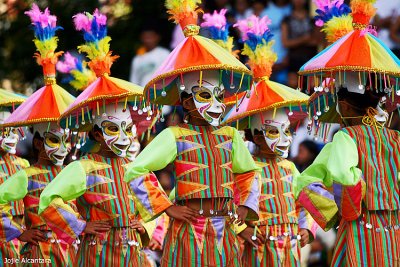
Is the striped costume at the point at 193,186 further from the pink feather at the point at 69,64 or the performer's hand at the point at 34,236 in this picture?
the pink feather at the point at 69,64

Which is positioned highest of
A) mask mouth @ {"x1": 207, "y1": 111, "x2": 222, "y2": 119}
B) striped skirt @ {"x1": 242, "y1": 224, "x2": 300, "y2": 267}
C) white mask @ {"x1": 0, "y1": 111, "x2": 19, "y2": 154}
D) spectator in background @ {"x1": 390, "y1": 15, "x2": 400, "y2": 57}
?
spectator in background @ {"x1": 390, "y1": 15, "x2": 400, "y2": 57}

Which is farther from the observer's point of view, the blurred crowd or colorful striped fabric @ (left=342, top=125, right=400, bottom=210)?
the blurred crowd

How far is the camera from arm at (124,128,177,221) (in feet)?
28.1

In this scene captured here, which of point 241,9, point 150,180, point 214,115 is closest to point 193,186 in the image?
point 150,180

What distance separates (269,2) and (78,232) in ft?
14.3

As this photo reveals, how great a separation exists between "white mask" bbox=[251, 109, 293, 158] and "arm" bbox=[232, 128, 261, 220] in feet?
3.26

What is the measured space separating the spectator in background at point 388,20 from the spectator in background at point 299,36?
692mm

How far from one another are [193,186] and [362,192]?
1.23 m

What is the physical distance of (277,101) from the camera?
991 cm

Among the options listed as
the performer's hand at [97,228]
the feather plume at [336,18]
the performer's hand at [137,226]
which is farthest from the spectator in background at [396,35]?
the performer's hand at [97,228]

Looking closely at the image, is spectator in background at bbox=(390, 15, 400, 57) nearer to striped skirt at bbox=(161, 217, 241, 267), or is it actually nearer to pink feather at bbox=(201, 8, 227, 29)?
pink feather at bbox=(201, 8, 227, 29)

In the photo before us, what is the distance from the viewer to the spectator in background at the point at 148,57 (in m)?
13.5

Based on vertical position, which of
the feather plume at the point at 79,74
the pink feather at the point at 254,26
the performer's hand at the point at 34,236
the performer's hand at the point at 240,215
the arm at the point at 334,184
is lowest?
the performer's hand at the point at 34,236

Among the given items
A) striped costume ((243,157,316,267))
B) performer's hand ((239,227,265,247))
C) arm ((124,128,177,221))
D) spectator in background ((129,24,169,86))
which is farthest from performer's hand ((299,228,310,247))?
spectator in background ((129,24,169,86))
